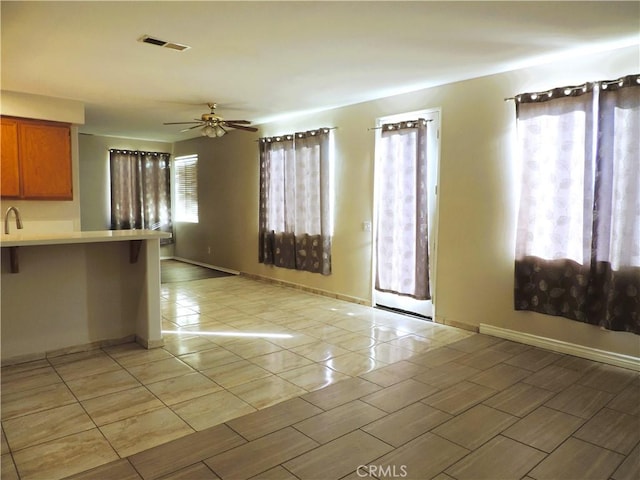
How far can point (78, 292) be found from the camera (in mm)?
3715

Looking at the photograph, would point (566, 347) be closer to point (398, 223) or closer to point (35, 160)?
point (398, 223)

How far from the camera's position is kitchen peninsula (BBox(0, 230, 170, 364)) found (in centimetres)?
341

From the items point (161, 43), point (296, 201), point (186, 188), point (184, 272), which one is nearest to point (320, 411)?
point (161, 43)

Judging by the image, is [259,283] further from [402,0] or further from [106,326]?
[402,0]

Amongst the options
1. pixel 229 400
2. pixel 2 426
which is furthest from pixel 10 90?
pixel 229 400

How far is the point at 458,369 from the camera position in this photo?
3.42m

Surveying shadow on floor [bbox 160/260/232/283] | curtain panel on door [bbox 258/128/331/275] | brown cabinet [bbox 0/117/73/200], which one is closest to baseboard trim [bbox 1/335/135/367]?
brown cabinet [bbox 0/117/73/200]

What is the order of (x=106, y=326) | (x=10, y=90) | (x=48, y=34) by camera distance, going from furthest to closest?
1. (x=10, y=90)
2. (x=106, y=326)
3. (x=48, y=34)

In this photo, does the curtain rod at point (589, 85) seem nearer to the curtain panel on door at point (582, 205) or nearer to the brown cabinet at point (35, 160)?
the curtain panel on door at point (582, 205)

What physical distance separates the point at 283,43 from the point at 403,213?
238 centimetres

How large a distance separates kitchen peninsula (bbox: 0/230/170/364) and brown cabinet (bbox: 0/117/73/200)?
178 centimetres

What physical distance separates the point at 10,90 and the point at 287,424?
4741 millimetres

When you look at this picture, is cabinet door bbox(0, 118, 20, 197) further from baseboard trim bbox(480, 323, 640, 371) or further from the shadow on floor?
baseboard trim bbox(480, 323, 640, 371)

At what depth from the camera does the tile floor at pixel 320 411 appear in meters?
2.17
